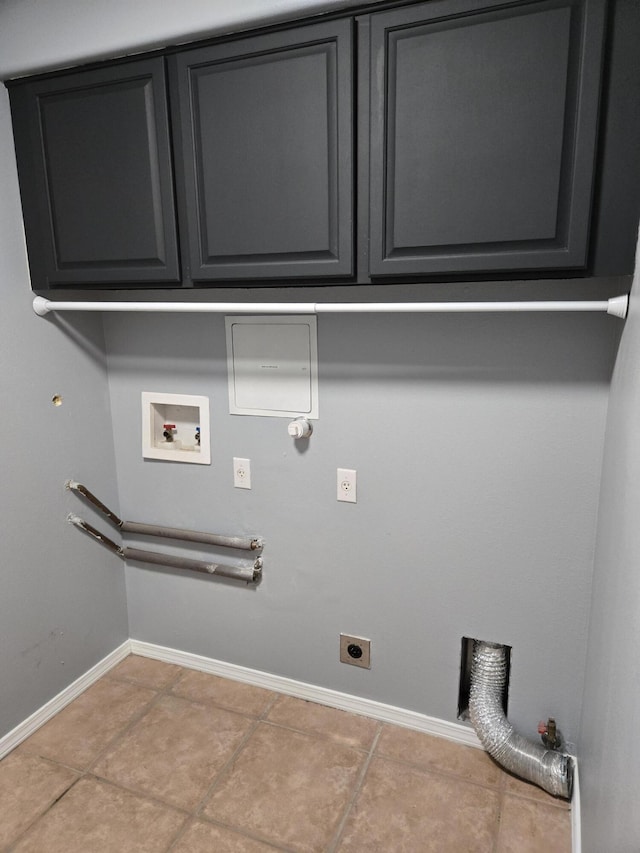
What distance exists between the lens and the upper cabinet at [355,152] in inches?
48.6

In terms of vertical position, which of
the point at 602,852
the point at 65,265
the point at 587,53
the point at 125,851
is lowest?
the point at 125,851

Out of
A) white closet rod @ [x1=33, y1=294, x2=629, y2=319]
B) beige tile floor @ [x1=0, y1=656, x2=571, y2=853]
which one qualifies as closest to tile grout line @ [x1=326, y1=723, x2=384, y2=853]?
beige tile floor @ [x1=0, y1=656, x2=571, y2=853]

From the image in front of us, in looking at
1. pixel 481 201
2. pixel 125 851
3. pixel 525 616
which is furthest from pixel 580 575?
pixel 125 851

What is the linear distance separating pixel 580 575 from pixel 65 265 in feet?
6.22

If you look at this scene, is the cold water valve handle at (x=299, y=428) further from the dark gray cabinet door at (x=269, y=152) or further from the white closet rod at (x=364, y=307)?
the dark gray cabinet door at (x=269, y=152)

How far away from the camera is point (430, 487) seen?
1.87m

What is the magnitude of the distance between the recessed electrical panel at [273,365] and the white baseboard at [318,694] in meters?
1.08

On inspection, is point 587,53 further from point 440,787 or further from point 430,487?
point 440,787

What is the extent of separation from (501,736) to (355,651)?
0.56 meters

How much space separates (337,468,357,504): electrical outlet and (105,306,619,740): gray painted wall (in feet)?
0.09

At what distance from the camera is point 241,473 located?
2.13 metres

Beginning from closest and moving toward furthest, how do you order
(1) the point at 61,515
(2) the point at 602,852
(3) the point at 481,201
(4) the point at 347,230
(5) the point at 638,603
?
(5) the point at 638,603, (2) the point at 602,852, (3) the point at 481,201, (4) the point at 347,230, (1) the point at 61,515

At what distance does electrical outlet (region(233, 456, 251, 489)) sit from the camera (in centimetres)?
212

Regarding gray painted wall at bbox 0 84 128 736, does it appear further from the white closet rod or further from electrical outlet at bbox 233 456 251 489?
electrical outlet at bbox 233 456 251 489
